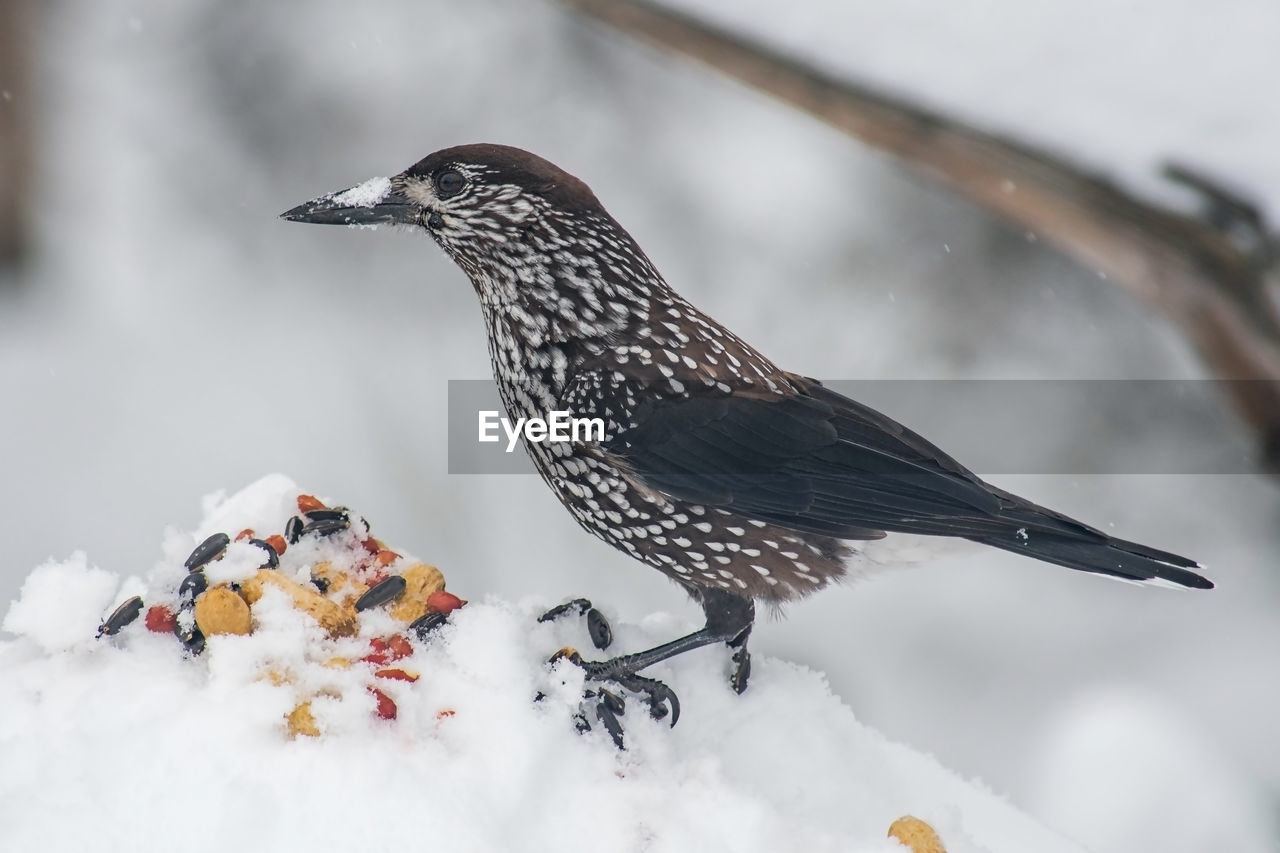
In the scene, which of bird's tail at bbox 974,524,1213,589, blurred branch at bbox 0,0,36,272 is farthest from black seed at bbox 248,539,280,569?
blurred branch at bbox 0,0,36,272

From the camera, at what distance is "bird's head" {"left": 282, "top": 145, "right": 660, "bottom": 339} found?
2.46 m

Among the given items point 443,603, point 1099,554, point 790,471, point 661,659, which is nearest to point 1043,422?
point 1099,554

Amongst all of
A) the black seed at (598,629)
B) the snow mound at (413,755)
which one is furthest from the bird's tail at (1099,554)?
the black seed at (598,629)

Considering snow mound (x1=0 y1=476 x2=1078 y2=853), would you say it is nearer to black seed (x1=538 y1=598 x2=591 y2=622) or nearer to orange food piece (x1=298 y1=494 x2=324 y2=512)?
black seed (x1=538 y1=598 x2=591 y2=622)

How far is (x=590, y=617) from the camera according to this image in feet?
8.07

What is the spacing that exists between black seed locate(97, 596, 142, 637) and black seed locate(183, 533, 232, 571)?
0.13m

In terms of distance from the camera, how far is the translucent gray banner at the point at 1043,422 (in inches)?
159

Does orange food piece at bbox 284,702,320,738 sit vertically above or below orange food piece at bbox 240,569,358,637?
below

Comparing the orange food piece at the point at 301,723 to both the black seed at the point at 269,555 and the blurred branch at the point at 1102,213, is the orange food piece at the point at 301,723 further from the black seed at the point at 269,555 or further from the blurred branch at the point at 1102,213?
the blurred branch at the point at 1102,213

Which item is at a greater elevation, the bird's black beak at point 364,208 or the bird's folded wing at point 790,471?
the bird's black beak at point 364,208

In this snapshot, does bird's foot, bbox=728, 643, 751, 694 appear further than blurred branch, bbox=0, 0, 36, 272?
No

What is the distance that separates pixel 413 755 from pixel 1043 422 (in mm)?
2936

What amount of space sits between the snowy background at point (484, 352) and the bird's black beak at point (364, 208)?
64.6 inches

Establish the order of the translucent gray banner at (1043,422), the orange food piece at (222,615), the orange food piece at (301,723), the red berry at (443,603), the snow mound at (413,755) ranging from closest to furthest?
1. the snow mound at (413,755)
2. the orange food piece at (301,723)
3. the orange food piece at (222,615)
4. the red berry at (443,603)
5. the translucent gray banner at (1043,422)
